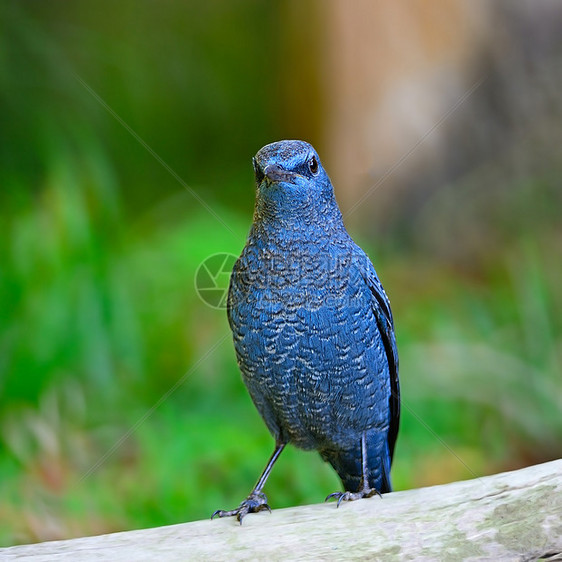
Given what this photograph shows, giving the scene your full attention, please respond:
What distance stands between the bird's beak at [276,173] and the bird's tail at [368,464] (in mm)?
1077

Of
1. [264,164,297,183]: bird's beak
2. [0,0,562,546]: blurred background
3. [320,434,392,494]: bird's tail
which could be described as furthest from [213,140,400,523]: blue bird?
[0,0,562,546]: blurred background

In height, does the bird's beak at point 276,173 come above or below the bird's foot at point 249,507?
above

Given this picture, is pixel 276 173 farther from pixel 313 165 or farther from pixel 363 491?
pixel 363 491

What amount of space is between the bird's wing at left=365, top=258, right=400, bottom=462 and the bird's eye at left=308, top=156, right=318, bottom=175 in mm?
425

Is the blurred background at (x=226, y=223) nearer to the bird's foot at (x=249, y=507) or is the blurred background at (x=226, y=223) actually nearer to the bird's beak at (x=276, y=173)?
the bird's foot at (x=249, y=507)

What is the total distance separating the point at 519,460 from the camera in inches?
176

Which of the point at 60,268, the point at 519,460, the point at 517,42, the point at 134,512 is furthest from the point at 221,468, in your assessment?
the point at 517,42

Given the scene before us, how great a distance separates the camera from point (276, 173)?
8.36 ft

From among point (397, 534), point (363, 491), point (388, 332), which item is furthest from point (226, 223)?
point (397, 534)

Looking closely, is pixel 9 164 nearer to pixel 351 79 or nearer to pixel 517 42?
pixel 351 79

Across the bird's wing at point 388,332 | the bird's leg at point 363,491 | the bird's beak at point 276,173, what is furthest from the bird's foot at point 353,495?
the bird's beak at point 276,173

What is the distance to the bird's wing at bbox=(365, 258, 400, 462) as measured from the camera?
2.85m

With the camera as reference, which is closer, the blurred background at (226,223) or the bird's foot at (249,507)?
the bird's foot at (249,507)

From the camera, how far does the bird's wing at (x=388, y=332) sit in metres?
2.85
